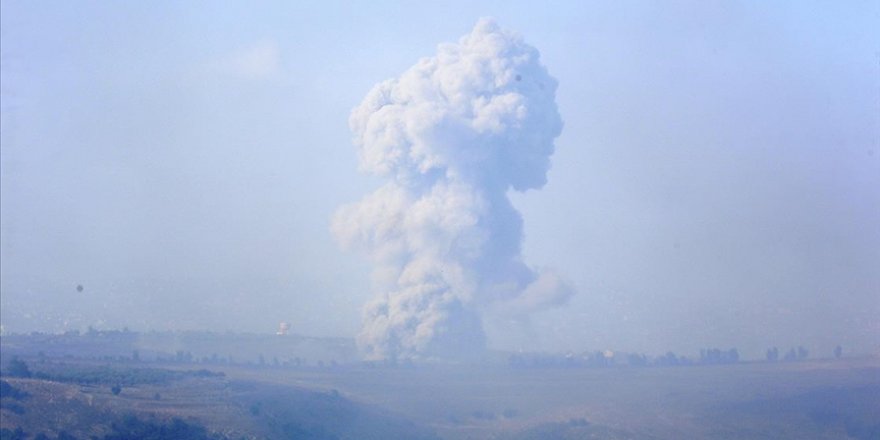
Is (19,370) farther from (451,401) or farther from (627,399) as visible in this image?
(627,399)

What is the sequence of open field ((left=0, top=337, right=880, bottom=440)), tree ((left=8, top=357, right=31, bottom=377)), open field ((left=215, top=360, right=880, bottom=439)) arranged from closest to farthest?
open field ((left=0, top=337, right=880, bottom=440))
open field ((left=215, top=360, right=880, bottom=439))
tree ((left=8, top=357, right=31, bottom=377))

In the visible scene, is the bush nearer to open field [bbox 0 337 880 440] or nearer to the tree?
the tree

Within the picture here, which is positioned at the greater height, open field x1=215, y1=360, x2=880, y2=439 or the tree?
the tree

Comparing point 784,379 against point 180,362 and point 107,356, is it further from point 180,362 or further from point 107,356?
point 107,356

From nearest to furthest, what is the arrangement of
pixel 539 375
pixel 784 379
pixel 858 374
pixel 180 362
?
pixel 858 374
pixel 784 379
pixel 539 375
pixel 180 362

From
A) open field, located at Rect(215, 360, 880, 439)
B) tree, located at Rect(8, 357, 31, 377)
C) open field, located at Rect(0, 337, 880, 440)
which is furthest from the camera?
tree, located at Rect(8, 357, 31, 377)

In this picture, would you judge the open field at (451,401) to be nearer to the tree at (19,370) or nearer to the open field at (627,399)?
the open field at (627,399)

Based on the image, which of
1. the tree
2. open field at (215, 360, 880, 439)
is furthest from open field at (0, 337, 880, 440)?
the tree

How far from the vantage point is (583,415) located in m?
63.7

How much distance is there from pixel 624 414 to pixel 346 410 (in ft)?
52.4

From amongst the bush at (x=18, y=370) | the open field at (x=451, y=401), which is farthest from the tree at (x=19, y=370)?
the open field at (x=451, y=401)

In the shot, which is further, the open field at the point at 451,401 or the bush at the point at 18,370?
the bush at the point at 18,370

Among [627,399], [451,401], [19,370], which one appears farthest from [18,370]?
[627,399]

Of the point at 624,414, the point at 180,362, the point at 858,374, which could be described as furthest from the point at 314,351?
the point at 858,374
